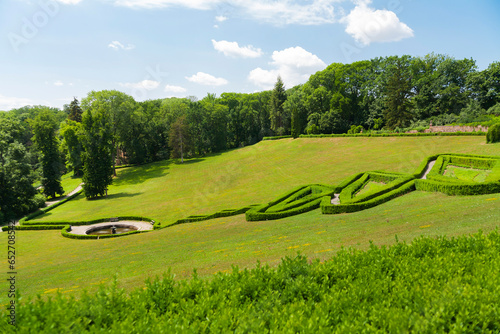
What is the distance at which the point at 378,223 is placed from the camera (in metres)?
12.4

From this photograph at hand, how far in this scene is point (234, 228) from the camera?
17.2 metres

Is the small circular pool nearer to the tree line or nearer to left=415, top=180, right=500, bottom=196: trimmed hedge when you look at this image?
the tree line

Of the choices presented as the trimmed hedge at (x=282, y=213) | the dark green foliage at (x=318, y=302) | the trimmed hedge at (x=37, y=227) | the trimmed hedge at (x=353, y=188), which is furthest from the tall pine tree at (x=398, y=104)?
the trimmed hedge at (x=37, y=227)

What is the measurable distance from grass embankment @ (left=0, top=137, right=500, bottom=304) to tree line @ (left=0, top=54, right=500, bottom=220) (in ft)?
21.6

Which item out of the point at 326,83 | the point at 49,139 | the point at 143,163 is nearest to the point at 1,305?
the point at 49,139

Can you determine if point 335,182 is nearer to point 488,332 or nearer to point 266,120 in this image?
point 488,332

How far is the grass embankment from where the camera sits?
9961 mm

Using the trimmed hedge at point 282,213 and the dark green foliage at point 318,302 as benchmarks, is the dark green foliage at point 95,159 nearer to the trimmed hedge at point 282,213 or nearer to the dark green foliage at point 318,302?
the trimmed hedge at point 282,213

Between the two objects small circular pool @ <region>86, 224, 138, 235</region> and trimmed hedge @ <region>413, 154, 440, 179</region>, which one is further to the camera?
small circular pool @ <region>86, 224, 138, 235</region>

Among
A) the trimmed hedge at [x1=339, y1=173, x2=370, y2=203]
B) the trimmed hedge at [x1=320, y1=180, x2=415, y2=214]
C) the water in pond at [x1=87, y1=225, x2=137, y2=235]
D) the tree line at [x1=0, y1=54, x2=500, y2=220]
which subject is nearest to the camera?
the trimmed hedge at [x1=320, y1=180, x2=415, y2=214]

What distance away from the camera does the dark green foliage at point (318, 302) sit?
12.9 feet

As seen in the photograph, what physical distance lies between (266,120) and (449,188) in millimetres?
74592

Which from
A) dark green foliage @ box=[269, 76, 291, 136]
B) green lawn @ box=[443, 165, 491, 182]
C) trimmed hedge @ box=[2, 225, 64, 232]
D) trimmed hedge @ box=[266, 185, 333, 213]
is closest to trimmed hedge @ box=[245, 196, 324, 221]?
trimmed hedge @ box=[266, 185, 333, 213]

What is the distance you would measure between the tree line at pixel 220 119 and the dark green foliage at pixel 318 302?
35.7 meters
